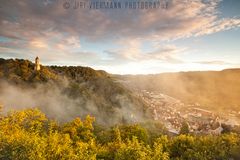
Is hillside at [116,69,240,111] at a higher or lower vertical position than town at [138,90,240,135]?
higher

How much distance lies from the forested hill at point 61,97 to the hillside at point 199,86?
113ft

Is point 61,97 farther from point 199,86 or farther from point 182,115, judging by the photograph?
point 199,86

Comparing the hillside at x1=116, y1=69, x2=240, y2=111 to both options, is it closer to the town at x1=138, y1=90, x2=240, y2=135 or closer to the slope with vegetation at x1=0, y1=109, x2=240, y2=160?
the town at x1=138, y1=90, x2=240, y2=135

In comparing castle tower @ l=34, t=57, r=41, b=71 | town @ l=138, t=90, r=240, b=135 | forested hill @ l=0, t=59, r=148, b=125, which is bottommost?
town @ l=138, t=90, r=240, b=135

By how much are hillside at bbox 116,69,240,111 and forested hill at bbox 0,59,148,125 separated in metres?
34.4

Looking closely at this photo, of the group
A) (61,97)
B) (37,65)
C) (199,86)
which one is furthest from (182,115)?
(37,65)

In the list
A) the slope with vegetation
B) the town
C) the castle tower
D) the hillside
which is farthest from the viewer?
the hillside

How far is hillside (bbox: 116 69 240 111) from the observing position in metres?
121

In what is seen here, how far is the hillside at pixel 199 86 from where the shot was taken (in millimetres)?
120969

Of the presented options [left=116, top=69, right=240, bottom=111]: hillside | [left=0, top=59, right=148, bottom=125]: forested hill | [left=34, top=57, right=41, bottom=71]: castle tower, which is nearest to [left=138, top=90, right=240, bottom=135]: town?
[left=116, top=69, right=240, bottom=111]: hillside

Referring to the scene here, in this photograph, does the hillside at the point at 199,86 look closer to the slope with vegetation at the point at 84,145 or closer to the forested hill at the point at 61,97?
the forested hill at the point at 61,97

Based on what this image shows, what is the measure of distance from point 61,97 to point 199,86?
254 ft

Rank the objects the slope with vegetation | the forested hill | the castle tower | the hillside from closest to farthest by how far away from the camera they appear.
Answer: the slope with vegetation < the forested hill < the castle tower < the hillside

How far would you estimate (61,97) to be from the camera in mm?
93875
